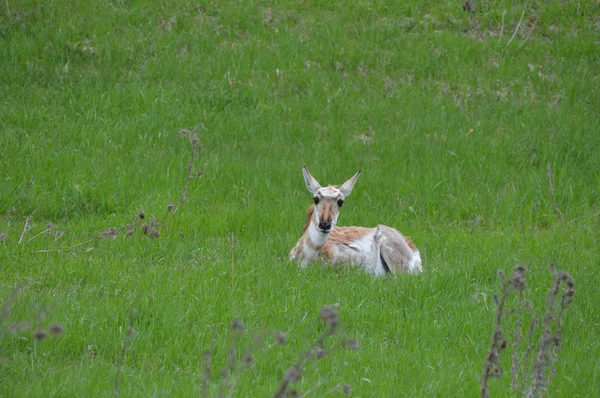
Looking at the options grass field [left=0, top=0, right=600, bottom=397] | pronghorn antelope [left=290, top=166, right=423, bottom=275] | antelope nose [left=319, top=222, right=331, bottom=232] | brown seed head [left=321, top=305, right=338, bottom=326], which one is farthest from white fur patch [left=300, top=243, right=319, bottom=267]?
brown seed head [left=321, top=305, right=338, bottom=326]

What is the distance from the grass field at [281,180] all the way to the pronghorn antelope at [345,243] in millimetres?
322

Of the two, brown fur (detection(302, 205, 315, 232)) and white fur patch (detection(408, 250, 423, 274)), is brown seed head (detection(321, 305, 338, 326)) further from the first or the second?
brown fur (detection(302, 205, 315, 232))

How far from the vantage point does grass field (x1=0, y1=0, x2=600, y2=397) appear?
6785mm

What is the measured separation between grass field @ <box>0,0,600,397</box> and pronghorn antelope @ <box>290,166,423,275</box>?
32 centimetres

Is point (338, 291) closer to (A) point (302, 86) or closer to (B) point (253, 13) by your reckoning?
(A) point (302, 86)

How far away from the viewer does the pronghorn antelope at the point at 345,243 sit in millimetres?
9680

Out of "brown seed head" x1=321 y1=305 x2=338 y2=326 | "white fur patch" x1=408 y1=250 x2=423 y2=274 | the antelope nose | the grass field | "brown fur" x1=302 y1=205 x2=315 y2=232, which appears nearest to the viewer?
"brown seed head" x1=321 y1=305 x2=338 y2=326

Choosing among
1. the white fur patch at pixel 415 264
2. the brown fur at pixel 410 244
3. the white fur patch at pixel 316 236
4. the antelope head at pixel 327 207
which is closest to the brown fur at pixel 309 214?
the antelope head at pixel 327 207

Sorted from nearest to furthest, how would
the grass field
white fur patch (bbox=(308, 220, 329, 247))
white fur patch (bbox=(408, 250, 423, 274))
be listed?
the grass field, white fur patch (bbox=(408, 250, 423, 274)), white fur patch (bbox=(308, 220, 329, 247))

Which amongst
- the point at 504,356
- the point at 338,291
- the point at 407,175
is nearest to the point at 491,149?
the point at 407,175

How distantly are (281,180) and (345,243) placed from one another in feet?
6.99

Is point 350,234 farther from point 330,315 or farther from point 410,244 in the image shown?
point 330,315

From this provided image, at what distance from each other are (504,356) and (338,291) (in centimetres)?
187

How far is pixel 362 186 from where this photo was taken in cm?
1208
